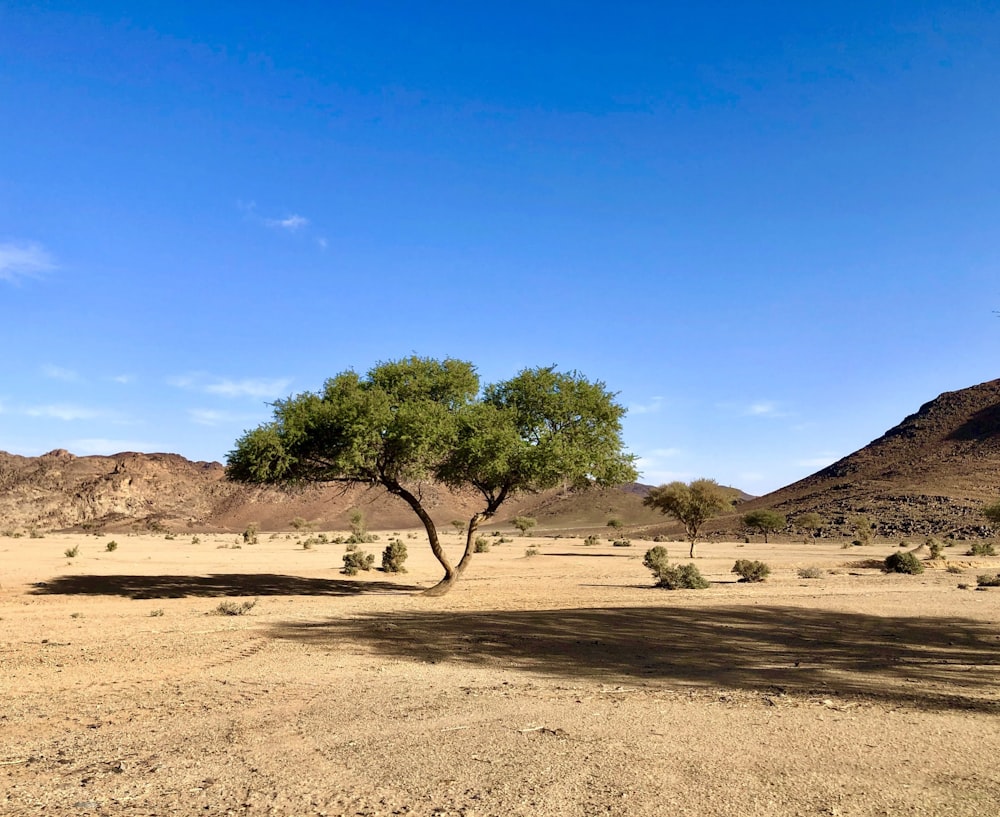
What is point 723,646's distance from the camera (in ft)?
45.1

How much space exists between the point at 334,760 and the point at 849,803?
4.22 meters

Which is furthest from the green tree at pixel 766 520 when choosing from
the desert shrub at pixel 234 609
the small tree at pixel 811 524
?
the desert shrub at pixel 234 609

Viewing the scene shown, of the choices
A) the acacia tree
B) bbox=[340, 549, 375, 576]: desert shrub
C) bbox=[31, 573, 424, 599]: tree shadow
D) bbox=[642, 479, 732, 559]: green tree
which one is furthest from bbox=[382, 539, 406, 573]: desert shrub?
bbox=[642, 479, 732, 559]: green tree

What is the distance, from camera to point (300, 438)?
2319 cm

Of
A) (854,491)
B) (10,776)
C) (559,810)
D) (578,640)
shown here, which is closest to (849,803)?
(559,810)

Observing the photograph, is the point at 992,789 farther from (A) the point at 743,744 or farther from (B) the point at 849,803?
(A) the point at 743,744

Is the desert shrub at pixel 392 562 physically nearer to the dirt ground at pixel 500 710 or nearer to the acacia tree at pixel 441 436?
the acacia tree at pixel 441 436

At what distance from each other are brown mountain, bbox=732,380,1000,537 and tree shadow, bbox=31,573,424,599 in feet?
221

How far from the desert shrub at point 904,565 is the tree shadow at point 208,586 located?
79.2 ft

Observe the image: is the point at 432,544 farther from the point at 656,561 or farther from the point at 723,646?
the point at 656,561

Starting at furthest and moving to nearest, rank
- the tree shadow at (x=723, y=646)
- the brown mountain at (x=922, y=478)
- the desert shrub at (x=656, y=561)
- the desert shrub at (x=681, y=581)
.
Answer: the brown mountain at (x=922, y=478)
the desert shrub at (x=656, y=561)
the desert shrub at (x=681, y=581)
the tree shadow at (x=723, y=646)

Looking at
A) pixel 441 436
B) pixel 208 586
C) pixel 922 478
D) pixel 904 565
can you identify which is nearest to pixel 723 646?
pixel 441 436

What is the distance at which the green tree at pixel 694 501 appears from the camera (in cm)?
5959

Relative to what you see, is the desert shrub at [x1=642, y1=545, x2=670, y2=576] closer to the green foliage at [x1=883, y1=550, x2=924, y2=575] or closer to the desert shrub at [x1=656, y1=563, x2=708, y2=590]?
the desert shrub at [x1=656, y1=563, x2=708, y2=590]
